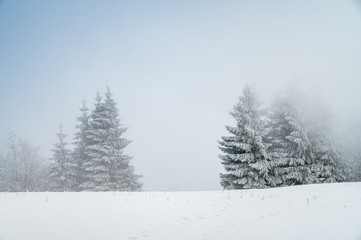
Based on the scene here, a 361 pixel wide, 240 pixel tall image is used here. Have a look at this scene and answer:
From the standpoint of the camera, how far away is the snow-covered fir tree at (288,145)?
2723 centimetres

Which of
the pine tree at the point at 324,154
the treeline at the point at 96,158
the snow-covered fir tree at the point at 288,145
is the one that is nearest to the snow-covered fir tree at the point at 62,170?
the treeline at the point at 96,158

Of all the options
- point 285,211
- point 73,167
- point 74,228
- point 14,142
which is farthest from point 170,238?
point 14,142

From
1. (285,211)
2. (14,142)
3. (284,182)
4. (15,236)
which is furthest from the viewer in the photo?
(14,142)

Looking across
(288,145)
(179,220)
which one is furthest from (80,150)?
(179,220)

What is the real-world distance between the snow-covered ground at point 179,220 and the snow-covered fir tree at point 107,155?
1975cm

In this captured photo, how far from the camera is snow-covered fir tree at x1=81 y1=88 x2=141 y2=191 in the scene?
2922 cm

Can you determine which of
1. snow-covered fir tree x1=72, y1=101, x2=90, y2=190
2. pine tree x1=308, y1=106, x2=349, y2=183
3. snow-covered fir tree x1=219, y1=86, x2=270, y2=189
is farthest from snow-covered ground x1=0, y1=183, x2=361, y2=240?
snow-covered fir tree x1=72, y1=101, x2=90, y2=190

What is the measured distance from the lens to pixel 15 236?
19.0ft

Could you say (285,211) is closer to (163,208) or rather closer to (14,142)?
(163,208)

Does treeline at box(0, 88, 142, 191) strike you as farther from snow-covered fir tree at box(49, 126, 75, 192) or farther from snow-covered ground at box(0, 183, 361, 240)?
snow-covered ground at box(0, 183, 361, 240)

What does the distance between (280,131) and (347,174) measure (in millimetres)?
8002

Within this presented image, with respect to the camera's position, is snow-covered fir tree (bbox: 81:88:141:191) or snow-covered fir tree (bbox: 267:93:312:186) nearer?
snow-covered fir tree (bbox: 267:93:312:186)

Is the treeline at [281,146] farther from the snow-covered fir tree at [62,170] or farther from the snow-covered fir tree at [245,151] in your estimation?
the snow-covered fir tree at [62,170]

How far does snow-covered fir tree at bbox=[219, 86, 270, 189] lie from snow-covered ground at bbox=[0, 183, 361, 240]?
14.4 m
